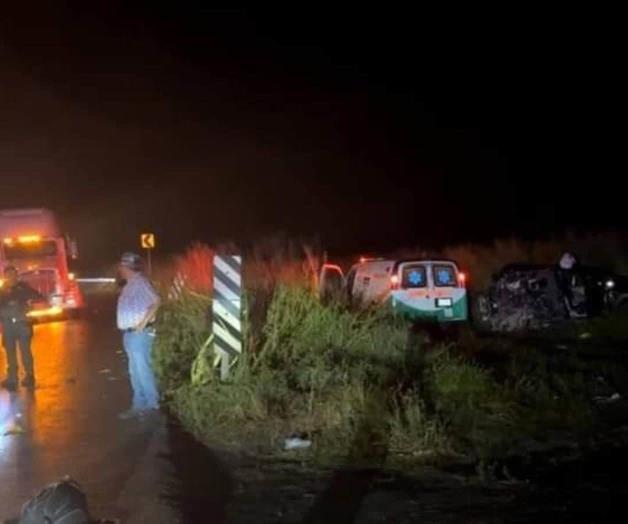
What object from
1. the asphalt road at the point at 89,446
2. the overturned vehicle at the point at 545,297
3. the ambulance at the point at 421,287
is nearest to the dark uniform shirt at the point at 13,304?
the asphalt road at the point at 89,446

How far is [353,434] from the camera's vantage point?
10.5 m

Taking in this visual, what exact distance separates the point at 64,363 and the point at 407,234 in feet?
168

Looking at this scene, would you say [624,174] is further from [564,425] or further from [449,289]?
[564,425]

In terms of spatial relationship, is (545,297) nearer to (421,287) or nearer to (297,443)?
(421,287)

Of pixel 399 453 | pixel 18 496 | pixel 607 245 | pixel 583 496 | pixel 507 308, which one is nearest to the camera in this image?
pixel 583 496

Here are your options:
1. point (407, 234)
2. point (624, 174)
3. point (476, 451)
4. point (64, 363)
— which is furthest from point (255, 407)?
point (624, 174)

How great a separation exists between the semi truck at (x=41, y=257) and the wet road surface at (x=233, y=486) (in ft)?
66.3

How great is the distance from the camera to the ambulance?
21.6 metres

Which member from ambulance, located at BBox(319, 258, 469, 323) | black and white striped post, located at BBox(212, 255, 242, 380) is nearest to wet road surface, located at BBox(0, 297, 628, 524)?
black and white striped post, located at BBox(212, 255, 242, 380)

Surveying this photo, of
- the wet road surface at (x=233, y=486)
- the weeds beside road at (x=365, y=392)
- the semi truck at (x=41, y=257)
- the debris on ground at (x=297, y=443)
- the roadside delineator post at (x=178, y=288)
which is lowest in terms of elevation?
the wet road surface at (x=233, y=486)

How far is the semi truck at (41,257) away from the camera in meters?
32.5

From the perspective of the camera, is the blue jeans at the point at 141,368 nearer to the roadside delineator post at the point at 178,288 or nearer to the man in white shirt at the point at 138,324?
the man in white shirt at the point at 138,324

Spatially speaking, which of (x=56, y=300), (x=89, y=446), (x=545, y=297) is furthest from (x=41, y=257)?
(x=89, y=446)

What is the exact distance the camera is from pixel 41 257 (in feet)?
108
